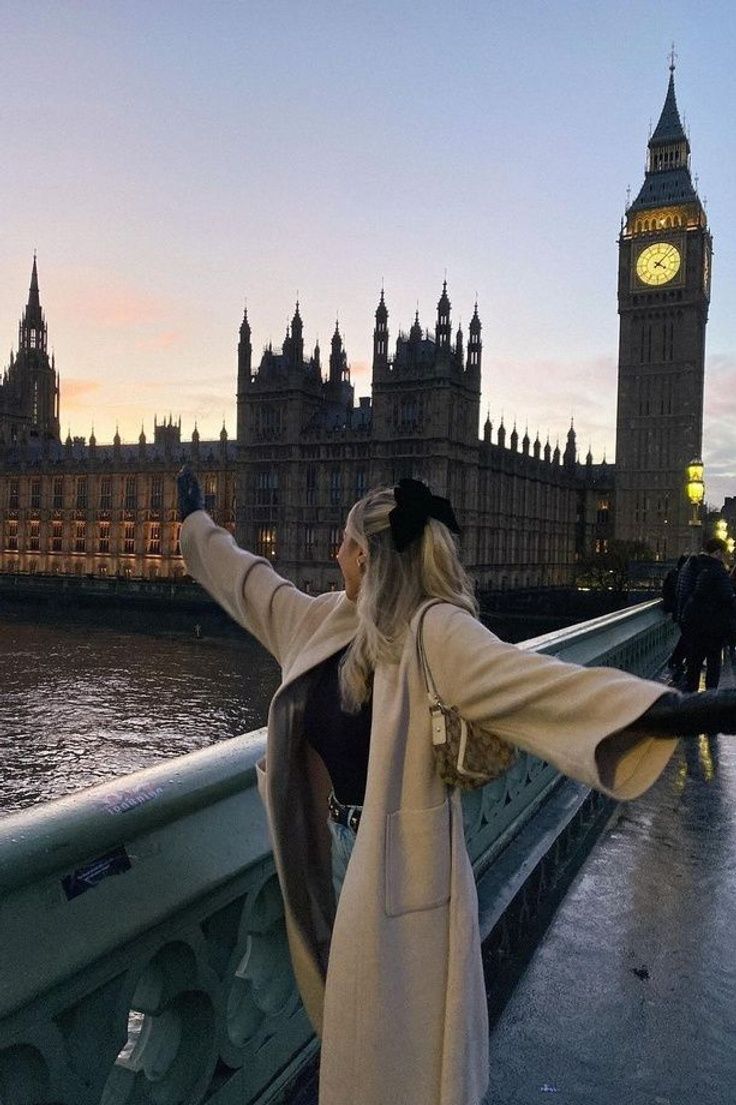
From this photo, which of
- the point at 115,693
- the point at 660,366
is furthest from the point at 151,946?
the point at 660,366

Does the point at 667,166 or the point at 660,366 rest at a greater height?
the point at 667,166

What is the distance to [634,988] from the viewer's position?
3.19m

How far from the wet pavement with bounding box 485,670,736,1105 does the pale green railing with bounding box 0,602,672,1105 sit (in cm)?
76

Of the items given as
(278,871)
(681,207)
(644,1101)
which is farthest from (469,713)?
(681,207)

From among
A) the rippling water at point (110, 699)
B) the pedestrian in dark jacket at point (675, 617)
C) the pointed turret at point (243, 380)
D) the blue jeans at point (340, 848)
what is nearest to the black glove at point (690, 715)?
the blue jeans at point (340, 848)

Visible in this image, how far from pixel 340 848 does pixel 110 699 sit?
33779 millimetres

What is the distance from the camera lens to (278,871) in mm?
2305

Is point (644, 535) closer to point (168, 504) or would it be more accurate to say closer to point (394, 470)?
point (394, 470)

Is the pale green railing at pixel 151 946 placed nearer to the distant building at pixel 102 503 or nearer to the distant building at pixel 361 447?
the distant building at pixel 361 447

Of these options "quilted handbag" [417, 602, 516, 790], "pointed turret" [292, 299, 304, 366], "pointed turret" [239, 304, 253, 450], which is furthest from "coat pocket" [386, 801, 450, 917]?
"pointed turret" [239, 304, 253, 450]

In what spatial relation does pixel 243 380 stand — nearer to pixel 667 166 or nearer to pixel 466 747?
pixel 667 166

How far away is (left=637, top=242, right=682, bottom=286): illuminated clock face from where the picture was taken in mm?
85875

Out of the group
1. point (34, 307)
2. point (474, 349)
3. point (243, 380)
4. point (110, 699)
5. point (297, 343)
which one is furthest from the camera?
point (34, 307)

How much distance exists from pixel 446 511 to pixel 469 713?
514 millimetres
